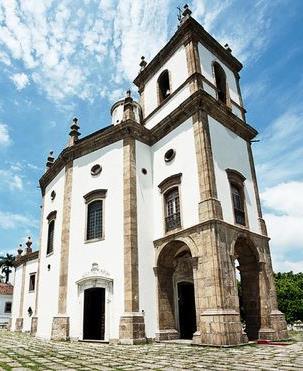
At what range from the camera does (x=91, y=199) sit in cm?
1742

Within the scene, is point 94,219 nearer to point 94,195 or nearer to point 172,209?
point 94,195

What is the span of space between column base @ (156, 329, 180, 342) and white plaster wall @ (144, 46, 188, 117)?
475 inches

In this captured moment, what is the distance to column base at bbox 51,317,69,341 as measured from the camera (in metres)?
15.5

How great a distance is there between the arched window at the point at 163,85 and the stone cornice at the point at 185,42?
73 centimetres

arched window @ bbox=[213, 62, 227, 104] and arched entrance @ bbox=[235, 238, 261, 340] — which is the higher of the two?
arched window @ bbox=[213, 62, 227, 104]

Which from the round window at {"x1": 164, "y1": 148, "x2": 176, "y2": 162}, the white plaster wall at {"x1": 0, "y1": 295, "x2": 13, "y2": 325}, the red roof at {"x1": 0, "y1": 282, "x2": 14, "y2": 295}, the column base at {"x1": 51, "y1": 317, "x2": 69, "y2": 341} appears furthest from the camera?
the red roof at {"x1": 0, "y1": 282, "x2": 14, "y2": 295}

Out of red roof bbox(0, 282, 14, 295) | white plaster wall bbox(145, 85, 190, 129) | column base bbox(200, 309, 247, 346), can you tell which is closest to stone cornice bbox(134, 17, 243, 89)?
white plaster wall bbox(145, 85, 190, 129)

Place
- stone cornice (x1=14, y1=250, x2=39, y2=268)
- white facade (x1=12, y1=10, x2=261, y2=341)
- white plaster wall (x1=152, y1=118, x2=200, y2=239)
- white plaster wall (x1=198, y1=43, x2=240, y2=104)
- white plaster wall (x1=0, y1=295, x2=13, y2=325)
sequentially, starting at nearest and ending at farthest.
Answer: white plaster wall (x1=152, y1=118, x2=200, y2=239) < white facade (x1=12, y1=10, x2=261, y2=341) < white plaster wall (x1=198, y1=43, x2=240, y2=104) < stone cornice (x1=14, y1=250, x2=39, y2=268) < white plaster wall (x1=0, y1=295, x2=13, y2=325)

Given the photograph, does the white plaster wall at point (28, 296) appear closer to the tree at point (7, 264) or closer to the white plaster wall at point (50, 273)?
the white plaster wall at point (50, 273)

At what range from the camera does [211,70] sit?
62.2ft

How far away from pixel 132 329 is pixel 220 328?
3714 mm

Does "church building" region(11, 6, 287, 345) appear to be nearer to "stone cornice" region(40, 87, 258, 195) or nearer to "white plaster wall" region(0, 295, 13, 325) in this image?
"stone cornice" region(40, 87, 258, 195)

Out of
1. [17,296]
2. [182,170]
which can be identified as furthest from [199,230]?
[17,296]

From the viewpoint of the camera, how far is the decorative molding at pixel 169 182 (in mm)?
15883
